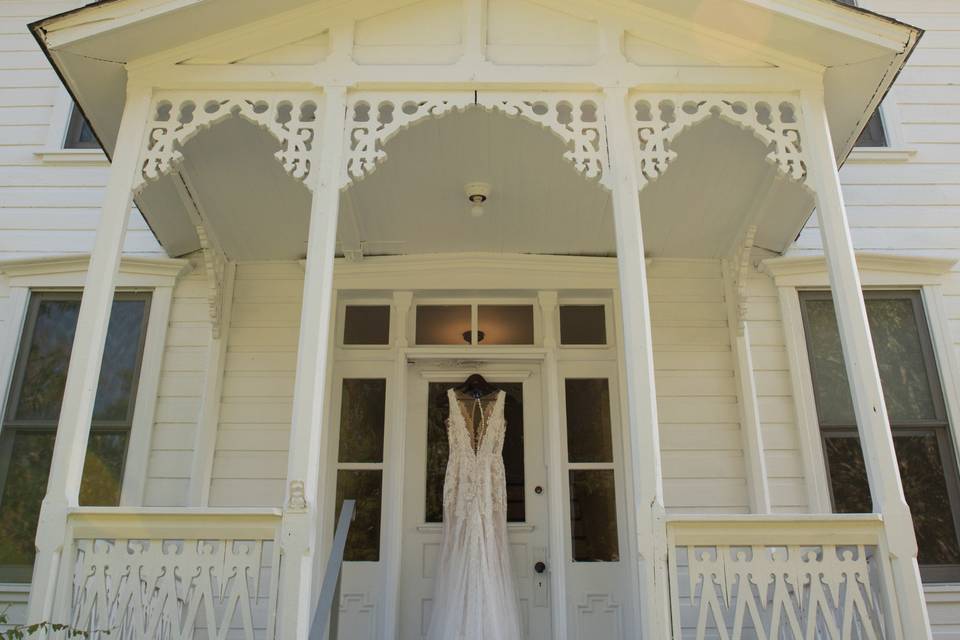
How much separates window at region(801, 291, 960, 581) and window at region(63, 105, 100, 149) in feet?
18.0

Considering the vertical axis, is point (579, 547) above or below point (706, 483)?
below

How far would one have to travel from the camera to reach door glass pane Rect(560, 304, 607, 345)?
5398mm

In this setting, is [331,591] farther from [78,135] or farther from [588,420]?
[78,135]

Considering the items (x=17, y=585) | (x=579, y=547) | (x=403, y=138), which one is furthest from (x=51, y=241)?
(x=579, y=547)

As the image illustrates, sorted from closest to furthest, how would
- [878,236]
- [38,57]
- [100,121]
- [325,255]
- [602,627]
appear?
1. [325,255]
2. [100,121]
3. [602,627]
4. [878,236]
5. [38,57]

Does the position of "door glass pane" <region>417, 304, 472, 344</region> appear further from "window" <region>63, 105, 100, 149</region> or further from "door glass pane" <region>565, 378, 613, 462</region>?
"window" <region>63, 105, 100, 149</region>

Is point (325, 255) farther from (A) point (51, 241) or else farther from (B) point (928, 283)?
(B) point (928, 283)

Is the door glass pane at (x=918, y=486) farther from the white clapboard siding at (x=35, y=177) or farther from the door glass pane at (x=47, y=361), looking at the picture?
the door glass pane at (x=47, y=361)

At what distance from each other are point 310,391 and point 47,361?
9.95ft

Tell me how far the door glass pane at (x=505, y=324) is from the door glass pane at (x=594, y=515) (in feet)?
3.36

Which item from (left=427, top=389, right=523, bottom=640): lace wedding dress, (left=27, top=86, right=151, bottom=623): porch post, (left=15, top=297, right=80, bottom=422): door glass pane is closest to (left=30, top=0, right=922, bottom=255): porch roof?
(left=27, top=86, right=151, bottom=623): porch post

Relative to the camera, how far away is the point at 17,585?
481 centimetres

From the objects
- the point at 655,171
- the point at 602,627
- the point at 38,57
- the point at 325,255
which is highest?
the point at 38,57

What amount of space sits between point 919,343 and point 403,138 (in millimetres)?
3798
